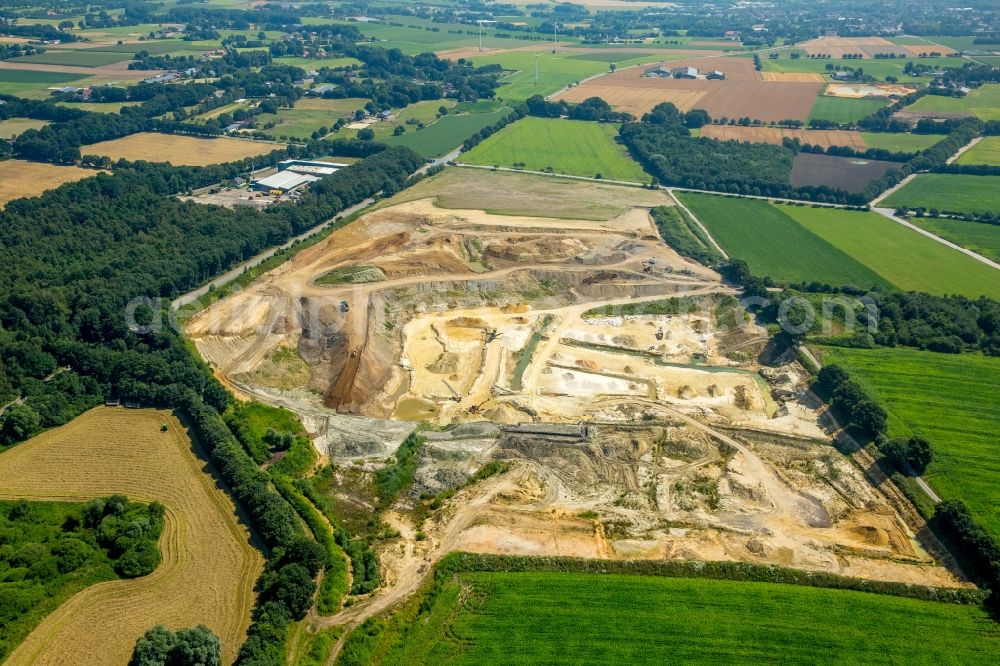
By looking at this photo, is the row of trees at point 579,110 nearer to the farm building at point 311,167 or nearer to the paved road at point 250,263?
the farm building at point 311,167

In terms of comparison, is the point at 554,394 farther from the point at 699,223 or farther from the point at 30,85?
the point at 30,85

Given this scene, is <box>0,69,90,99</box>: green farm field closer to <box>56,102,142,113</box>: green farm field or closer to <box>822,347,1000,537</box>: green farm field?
Answer: <box>56,102,142,113</box>: green farm field

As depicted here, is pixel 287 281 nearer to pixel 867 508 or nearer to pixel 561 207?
pixel 561 207

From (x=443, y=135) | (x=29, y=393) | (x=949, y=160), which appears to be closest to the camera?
(x=29, y=393)

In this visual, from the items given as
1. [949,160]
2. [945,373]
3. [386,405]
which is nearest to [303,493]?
[386,405]

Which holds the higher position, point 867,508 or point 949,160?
point 949,160
